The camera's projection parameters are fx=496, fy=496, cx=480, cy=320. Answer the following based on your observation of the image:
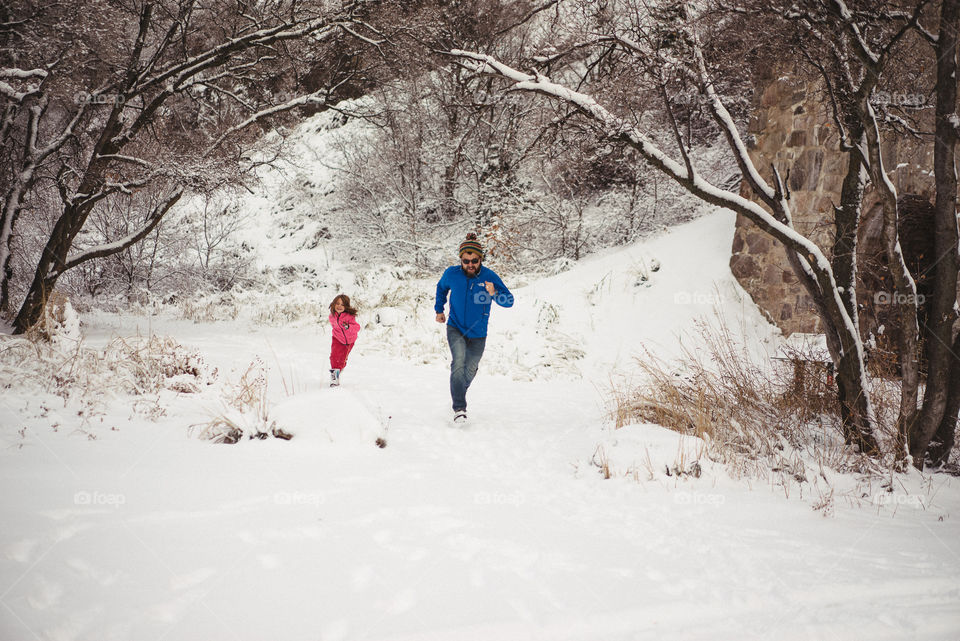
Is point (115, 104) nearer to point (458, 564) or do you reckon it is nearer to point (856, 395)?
point (458, 564)

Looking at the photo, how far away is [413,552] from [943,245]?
408cm

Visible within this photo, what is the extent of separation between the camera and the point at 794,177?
7.41 metres

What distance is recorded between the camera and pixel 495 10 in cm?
1239

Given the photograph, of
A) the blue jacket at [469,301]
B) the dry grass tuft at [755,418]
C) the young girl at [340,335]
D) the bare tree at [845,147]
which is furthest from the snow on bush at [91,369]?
the dry grass tuft at [755,418]

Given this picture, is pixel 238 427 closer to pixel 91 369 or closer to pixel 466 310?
pixel 91 369

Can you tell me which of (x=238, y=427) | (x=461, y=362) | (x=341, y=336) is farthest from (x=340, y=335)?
(x=238, y=427)

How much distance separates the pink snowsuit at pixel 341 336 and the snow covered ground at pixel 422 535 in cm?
159

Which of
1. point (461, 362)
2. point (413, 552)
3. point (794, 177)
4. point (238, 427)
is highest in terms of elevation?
point (794, 177)

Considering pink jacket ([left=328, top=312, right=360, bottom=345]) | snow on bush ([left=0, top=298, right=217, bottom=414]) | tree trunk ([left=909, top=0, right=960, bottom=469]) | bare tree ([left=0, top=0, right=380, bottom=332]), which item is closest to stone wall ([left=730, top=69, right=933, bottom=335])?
tree trunk ([left=909, top=0, right=960, bottom=469])

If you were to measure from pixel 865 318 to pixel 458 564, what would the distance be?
22.0 feet

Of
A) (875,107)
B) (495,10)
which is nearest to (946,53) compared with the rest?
(875,107)

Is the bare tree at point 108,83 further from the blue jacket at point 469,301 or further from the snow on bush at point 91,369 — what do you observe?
the blue jacket at point 469,301

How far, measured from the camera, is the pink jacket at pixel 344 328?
6258mm

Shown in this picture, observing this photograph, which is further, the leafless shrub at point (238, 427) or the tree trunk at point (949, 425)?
the leafless shrub at point (238, 427)
